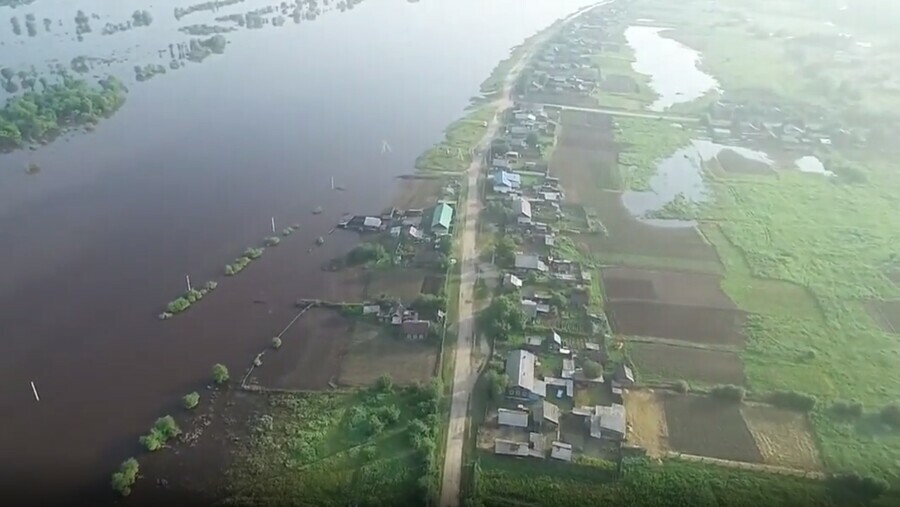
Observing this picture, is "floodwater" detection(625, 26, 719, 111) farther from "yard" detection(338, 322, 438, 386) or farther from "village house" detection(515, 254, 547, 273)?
"yard" detection(338, 322, 438, 386)

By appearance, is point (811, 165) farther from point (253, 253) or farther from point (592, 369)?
point (253, 253)

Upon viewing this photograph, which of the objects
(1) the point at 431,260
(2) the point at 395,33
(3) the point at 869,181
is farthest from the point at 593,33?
(1) the point at 431,260

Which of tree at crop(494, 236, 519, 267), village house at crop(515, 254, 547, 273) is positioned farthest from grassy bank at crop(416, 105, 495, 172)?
village house at crop(515, 254, 547, 273)

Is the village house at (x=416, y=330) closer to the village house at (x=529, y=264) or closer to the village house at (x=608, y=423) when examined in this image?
the village house at (x=529, y=264)

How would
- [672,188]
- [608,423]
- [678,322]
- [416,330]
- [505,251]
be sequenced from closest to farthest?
[608,423]
[416,330]
[678,322]
[505,251]
[672,188]

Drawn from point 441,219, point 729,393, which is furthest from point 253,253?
point 729,393

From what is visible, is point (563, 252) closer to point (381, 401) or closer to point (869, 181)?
point (381, 401)
